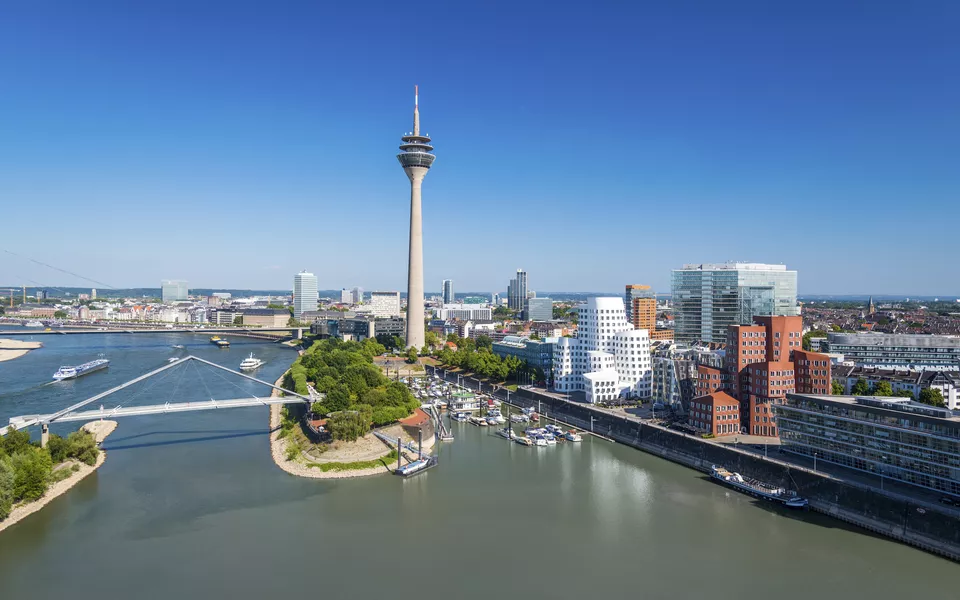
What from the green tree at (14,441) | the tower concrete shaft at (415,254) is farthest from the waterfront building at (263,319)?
the green tree at (14,441)

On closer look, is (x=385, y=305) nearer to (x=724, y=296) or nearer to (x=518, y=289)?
(x=518, y=289)

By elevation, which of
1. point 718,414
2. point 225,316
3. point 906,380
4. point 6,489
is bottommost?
point 6,489

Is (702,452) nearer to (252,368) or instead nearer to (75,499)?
(75,499)

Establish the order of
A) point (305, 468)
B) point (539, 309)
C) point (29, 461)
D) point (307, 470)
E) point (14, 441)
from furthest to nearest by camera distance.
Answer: point (539, 309)
point (305, 468)
point (307, 470)
point (14, 441)
point (29, 461)

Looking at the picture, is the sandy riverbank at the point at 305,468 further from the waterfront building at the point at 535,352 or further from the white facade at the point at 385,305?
the white facade at the point at 385,305

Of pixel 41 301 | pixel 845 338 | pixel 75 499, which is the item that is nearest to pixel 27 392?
pixel 75 499

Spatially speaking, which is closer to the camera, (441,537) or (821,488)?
(441,537)

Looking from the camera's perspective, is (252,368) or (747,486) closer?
(747,486)

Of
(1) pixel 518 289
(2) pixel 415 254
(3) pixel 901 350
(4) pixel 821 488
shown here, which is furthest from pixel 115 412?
(1) pixel 518 289
